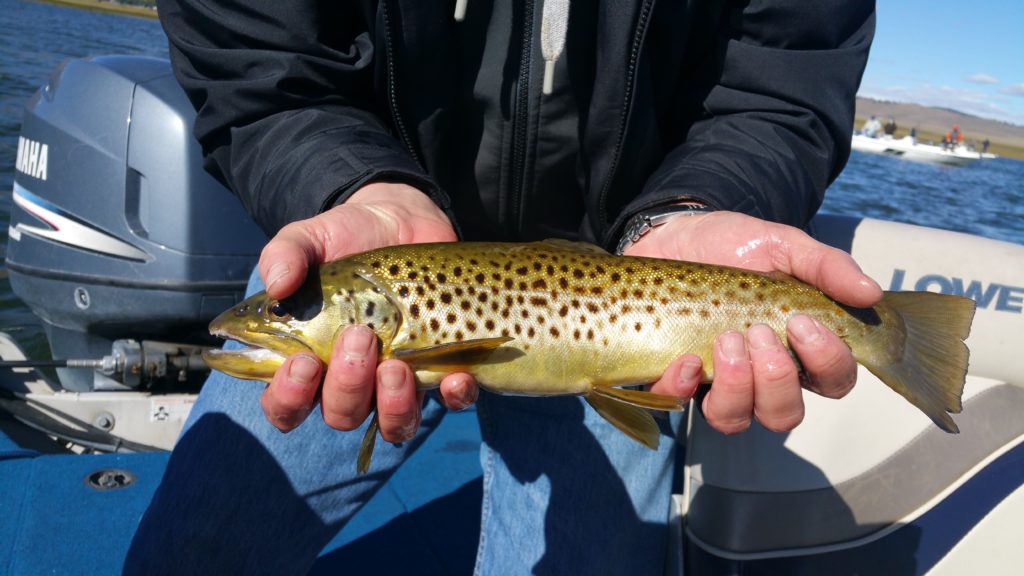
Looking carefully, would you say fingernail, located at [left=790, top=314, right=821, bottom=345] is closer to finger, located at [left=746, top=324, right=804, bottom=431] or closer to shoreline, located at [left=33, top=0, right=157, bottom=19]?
finger, located at [left=746, top=324, right=804, bottom=431]

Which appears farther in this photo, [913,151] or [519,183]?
[913,151]

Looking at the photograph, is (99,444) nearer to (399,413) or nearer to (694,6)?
(399,413)

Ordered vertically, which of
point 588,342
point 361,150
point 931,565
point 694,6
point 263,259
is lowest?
point 931,565

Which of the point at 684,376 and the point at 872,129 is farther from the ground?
the point at 684,376

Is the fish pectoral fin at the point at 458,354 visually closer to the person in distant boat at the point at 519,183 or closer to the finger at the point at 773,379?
the person in distant boat at the point at 519,183

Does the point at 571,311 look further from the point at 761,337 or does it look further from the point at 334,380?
the point at 334,380

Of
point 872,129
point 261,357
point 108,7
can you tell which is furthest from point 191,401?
point 872,129

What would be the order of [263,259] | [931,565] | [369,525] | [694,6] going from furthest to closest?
[369,525], [931,565], [694,6], [263,259]

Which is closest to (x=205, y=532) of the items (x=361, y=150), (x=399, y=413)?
(x=399, y=413)
